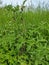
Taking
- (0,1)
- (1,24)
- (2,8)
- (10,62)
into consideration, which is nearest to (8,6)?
(2,8)

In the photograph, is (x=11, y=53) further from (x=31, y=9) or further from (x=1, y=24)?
(x=31, y=9)

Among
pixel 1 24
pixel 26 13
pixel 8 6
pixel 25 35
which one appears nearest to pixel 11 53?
pixel 25 35

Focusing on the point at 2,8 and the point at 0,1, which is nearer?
the point at 0,1

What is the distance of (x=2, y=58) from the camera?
172 inches

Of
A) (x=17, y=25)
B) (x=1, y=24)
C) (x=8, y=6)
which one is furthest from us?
(x=8, y=6)

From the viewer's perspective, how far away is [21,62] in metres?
4.30

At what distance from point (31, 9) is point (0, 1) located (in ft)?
2.70

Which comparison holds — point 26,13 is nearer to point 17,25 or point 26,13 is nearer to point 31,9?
point 31,9

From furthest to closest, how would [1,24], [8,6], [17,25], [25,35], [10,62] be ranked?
[8,6], [1,24], [17,25], [25,35], [10,62]

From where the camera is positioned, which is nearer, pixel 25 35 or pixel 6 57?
pixel 6 57

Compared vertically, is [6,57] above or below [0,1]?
below

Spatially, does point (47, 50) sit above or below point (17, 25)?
below

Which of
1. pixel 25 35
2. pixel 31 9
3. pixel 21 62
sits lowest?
pixel 21 62

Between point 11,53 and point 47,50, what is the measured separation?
2.01ft
